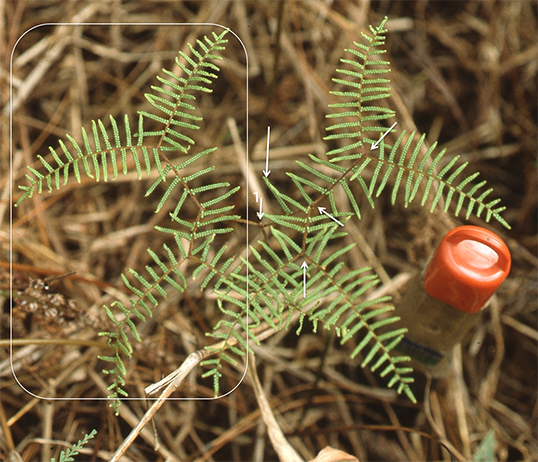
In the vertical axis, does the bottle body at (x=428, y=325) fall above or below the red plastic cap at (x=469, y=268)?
below

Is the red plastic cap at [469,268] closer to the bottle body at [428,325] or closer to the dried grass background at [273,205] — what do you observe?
the bottle body at [428,325]

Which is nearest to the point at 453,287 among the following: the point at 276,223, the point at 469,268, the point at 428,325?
the point at 469,268

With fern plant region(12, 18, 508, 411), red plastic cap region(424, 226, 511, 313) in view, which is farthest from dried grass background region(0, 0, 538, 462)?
red plastic cap region(424, 226, 511, 313)

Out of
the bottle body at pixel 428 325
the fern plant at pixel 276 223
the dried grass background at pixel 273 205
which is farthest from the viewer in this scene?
the dried grass background at pixel 273 205

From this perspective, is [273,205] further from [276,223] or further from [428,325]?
[428,325]

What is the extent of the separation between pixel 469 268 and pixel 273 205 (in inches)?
21.1

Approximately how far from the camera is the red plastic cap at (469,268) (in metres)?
0.64

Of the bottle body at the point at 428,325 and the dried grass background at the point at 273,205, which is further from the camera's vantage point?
the dried grass background at the point at 273,205

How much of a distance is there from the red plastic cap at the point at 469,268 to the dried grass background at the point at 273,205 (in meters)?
0.22

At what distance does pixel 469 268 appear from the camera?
0.65m

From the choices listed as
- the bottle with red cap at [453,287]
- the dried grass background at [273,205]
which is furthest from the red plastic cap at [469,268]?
the dried grass background at [273,205]

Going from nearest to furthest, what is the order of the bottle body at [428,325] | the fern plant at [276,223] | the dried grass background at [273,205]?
the fern plant at [276,223] → the bottle body at [428,325] → the dried grass background at [273,205]

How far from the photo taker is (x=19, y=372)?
0.88m

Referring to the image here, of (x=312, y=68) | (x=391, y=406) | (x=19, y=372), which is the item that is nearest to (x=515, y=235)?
(x=391, y=406)
